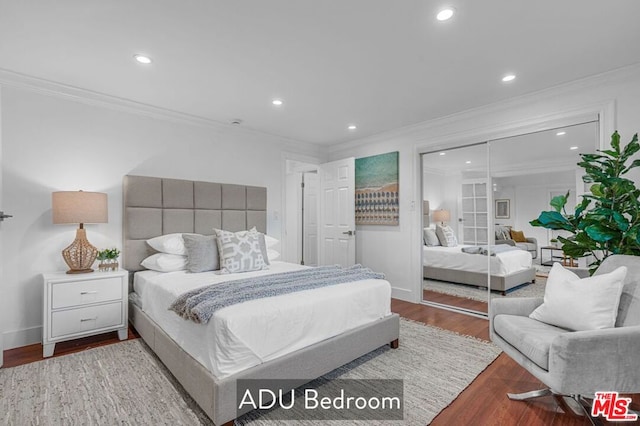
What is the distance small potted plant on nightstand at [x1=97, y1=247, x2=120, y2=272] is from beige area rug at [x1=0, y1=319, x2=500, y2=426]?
719mm

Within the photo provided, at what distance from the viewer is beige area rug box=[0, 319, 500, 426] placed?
1.81 metres

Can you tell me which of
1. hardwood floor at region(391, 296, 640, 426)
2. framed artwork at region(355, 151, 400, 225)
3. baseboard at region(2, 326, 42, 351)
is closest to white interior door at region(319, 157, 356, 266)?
framed artwork at region(355, 151, 400, 225)

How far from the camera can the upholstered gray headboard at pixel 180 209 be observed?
3.24 m

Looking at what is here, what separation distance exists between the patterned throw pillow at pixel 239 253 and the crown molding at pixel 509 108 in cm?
256

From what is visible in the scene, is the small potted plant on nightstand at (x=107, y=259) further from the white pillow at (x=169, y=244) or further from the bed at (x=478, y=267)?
the bed at (x=478, y=267)

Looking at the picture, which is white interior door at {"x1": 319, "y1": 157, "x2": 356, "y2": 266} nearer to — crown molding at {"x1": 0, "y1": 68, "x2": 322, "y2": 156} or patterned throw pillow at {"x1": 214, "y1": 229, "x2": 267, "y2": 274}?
crown molding at {"x1": 0, "y1": 68, "x2": 322, "y2": 156}

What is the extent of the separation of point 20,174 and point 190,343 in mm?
2384

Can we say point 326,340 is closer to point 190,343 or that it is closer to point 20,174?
point 190,343

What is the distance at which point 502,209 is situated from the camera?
3670 millimetres

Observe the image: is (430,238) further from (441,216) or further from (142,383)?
(142,383)

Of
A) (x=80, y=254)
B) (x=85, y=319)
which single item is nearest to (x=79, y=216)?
(x=80, y=254)

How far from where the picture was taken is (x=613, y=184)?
2281 millimetres

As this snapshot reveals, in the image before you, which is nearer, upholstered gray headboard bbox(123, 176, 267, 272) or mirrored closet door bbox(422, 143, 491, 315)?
upholstered gray headboard bbox(123, 176, 267, 272)

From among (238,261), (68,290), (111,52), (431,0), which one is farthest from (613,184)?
(68,290)
